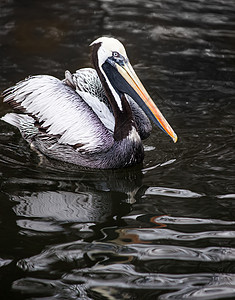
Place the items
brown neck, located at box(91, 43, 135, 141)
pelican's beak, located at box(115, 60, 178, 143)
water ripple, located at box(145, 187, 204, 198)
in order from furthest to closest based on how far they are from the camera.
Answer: brown neck, located at box(91, 43, 135, 141) → pelican's beak, located at box(115, 60, 178, 143) → water ripple, located at box(145, 187, 204, 198)

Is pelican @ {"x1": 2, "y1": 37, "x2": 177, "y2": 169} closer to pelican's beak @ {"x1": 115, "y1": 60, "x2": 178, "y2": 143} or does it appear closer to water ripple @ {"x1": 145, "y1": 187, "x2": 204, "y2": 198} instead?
Result: pelican's beak @ {"x1": 115, "y1": 60, "x2": 178, "y2": 143}

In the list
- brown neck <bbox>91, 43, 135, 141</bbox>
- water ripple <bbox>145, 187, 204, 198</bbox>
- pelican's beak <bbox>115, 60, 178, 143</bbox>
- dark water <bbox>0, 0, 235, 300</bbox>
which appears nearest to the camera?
dark water <bbox>0, 0, 235, 300</bbox>

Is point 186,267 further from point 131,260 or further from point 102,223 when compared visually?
point 102,223

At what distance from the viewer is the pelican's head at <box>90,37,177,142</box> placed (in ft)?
15.7

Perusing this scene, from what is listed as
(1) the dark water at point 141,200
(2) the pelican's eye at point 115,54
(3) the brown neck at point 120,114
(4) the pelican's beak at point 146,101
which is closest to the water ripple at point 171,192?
(1) the dark water at point 141,200

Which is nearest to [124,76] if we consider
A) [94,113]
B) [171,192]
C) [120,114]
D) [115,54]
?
[115,54]

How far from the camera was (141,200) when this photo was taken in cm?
451

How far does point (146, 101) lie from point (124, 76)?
0.92 ft

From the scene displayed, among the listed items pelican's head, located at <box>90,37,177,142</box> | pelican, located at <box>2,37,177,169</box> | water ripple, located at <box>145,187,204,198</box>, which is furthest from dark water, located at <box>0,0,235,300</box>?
pelican's head, located at <box>90,37,177,142</box>

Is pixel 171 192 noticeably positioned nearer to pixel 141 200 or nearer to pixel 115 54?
pixel 141 200

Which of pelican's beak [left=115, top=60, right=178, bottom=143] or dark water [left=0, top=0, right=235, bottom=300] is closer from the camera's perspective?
dark water [left=0, top=0, right=235, bottom=300]

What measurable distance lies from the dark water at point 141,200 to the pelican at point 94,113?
15cm

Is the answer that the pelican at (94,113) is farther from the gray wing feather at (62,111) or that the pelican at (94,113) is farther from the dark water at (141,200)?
the dark water at (141,200)

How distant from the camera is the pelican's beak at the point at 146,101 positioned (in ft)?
15.7
